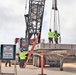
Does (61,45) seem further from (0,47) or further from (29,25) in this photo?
(29,25)

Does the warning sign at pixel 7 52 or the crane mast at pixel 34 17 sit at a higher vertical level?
the crane mast at pixel 34 17

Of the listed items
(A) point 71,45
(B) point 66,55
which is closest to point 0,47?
(B) point 66,55

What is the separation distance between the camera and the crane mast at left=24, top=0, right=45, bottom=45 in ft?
173

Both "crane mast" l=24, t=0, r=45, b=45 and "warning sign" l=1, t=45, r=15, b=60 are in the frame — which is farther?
"crane mast" l=24, t=0, r=45, b=45

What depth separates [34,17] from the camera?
54469 mm

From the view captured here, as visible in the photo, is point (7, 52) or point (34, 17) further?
point (34, 17)

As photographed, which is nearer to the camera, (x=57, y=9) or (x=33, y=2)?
(x=57, y=9)

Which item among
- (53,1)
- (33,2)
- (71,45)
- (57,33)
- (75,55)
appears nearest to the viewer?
(75,55)

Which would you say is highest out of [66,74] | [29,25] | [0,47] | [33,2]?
[33,2]

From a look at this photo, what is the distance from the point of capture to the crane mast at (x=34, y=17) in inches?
2074

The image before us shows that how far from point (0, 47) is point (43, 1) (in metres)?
36.7

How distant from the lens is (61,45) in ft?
89.9

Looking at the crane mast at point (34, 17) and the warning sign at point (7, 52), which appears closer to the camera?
the warning sign at point (7, 52)

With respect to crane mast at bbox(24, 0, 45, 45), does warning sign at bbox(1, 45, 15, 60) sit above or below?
below
